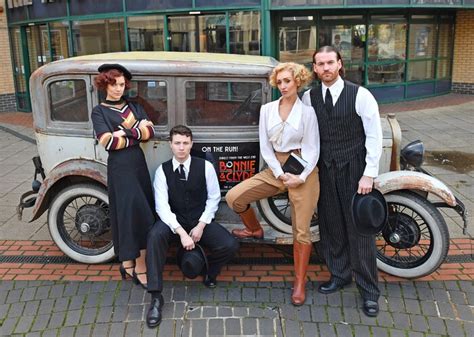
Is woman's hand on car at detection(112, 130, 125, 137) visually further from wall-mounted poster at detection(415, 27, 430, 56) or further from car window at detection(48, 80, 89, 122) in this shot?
wall-mounted poster at detection(415, 27, 430, 56)

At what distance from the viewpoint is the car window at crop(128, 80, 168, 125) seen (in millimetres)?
3941

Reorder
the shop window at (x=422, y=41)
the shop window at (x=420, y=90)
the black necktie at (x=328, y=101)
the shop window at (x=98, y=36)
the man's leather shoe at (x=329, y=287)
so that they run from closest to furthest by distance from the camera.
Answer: the black necktie at (x=328, y=101)
the man's leather shoe at (x=329, y=287)
the shop window at (x=98, y=36)
the shop window at (x=422, y=41)
the shop window at (x=420, y=90)

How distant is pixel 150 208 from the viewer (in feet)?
12.3

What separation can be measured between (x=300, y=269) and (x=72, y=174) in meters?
Result: 2.07

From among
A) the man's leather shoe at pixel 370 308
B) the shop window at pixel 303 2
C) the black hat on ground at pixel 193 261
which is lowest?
the man's leather shoe at pixel 370 308

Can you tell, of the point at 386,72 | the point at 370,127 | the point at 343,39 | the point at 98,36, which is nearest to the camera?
the point at 370,127

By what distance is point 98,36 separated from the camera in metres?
11.8

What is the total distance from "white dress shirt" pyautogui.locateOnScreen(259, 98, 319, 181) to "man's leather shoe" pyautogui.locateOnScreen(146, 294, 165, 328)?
1284mm

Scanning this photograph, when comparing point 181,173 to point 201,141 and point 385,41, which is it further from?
point 385,41

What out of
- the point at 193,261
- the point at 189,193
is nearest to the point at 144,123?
the point at 189,193

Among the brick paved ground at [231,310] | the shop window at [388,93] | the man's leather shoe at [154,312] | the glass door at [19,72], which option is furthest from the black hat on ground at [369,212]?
the glass door at [19,72]

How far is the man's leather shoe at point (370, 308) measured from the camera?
3.46m

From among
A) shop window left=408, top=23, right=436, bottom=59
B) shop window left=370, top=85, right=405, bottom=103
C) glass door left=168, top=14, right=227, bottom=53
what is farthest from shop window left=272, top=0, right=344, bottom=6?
shop window left=408, top=23, right=436, bottom=59

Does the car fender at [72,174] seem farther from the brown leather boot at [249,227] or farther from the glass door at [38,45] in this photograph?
the glass door at [38,45]
